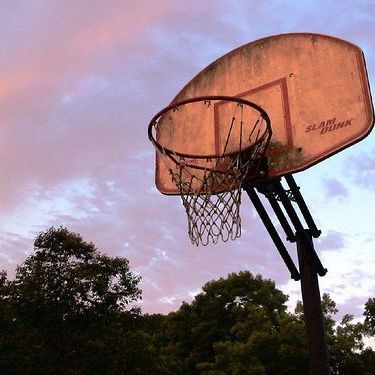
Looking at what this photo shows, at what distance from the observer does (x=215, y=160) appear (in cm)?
600

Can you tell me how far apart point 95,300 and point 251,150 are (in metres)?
13.1

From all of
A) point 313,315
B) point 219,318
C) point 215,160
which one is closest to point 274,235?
point 313,315

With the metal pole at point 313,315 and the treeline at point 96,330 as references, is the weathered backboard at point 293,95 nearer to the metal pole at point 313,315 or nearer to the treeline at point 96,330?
the metal pole at point 313,315

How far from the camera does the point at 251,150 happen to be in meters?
5.71

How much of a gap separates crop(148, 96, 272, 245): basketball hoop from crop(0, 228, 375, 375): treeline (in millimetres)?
11781

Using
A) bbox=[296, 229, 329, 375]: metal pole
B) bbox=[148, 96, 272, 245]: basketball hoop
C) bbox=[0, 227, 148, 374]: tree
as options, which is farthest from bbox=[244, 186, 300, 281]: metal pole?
bbox=[0, 227, 148, 374]: tree

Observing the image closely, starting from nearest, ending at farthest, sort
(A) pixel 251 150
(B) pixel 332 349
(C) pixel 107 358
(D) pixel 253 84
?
(A) pixel 251 150, (D) pixel 253 84, (C) pixel 107 358, (B) pixel 332 349

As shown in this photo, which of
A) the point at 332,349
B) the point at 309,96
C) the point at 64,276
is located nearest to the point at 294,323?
the point at 332,349

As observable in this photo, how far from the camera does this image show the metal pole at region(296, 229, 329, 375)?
5875 mm

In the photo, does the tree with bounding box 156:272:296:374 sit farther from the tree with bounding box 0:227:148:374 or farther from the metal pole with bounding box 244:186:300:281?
the metal pole with bounding box 244:186:300:281

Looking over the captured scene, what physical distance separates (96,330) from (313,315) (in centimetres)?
1253

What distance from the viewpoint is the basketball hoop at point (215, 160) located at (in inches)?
216

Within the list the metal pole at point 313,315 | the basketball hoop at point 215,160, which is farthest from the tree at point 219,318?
the basketball hoop at point 215,160

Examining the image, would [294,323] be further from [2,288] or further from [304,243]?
[304,243]
